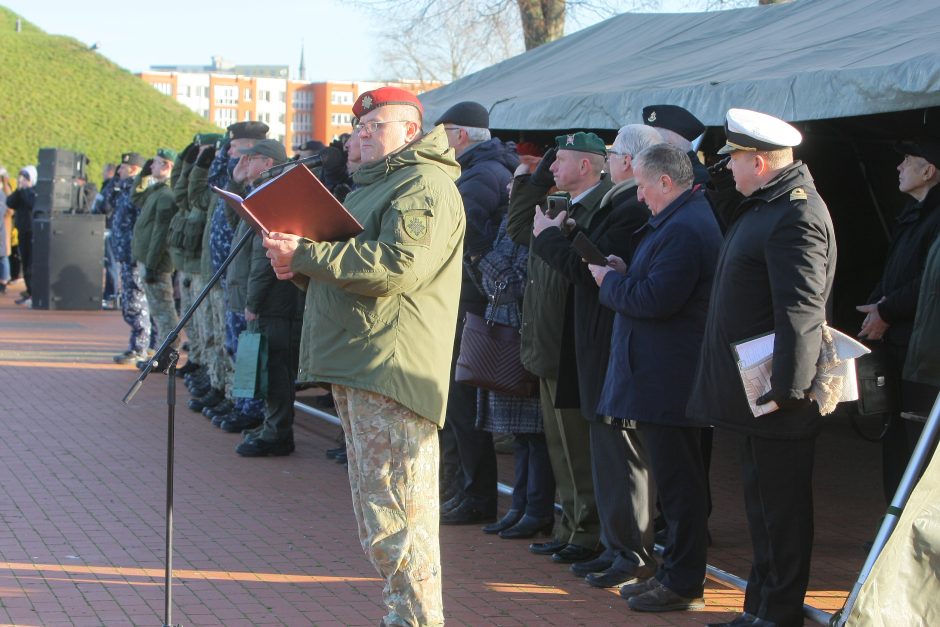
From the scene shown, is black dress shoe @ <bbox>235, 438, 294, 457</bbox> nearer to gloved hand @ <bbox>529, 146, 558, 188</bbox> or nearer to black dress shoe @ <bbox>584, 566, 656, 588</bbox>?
gloved hand @ <bbox>529, 146, 558, 188</bbox>

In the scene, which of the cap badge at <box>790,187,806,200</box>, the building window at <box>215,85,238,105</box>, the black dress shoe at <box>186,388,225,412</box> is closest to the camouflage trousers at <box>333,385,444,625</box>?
the cap badge at <box>790,187,806,200</box>

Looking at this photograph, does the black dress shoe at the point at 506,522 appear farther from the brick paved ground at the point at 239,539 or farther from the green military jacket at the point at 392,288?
the green military jacket at the point at 392,288

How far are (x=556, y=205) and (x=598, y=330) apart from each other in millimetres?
646

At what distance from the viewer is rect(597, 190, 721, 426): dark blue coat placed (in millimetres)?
5230

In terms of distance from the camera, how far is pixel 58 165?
1944 cm

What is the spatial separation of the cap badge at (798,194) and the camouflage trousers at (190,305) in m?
7.47

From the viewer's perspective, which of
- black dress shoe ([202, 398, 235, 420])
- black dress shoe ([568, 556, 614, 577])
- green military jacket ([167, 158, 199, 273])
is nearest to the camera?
black dress shoe ([568, 556, 614, 577])

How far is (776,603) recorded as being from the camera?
4844 mm

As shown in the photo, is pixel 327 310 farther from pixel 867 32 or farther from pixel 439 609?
pixel 867 32

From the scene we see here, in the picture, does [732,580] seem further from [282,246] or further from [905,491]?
[282,246]

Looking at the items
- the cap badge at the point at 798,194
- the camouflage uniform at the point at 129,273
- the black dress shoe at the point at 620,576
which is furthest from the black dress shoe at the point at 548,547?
the camouflage uniform at the point at 129,273

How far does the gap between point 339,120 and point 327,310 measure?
305ft

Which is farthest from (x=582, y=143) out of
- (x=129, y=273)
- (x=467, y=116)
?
(x=129, y=273)

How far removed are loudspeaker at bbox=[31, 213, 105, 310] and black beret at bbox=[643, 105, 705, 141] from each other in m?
14.3
